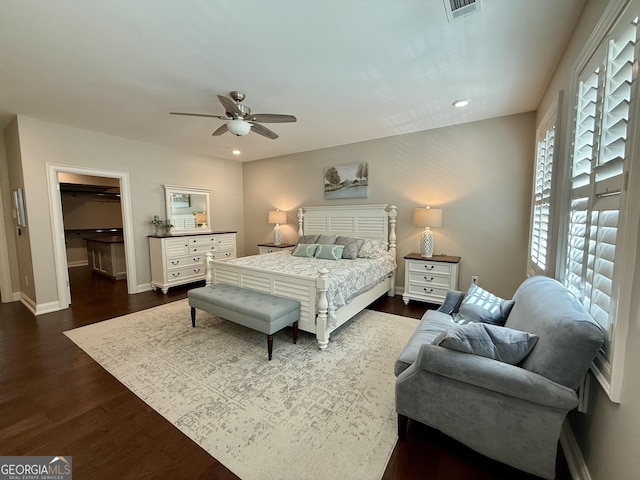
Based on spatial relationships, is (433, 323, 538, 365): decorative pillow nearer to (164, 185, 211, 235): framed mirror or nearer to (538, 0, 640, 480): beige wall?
(538, 0, 640, 480): beige wall

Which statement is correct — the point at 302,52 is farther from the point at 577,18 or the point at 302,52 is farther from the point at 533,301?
the point at 533,301

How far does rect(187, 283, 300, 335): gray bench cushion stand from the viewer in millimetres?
2465

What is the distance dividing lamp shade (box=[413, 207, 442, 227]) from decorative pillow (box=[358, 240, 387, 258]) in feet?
2.19

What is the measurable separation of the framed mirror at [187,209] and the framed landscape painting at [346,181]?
2705mm

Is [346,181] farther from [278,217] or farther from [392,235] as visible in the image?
[278,217]

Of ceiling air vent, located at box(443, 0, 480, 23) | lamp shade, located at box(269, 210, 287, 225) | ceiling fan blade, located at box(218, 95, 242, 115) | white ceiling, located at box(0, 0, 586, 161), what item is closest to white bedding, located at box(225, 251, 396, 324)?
lamp shade, located at box(269, 210, 287, 225)

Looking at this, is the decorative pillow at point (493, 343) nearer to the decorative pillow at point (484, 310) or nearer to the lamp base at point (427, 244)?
the decorative pillow at point (484, 310)

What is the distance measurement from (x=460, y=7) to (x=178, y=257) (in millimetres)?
5126

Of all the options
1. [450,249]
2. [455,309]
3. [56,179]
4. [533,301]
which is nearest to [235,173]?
[56,179]

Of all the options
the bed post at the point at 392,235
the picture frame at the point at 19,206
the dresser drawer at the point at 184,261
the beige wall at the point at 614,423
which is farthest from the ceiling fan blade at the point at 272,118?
the picture frame at the point at 19,206

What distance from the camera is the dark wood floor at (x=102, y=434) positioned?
1419mm

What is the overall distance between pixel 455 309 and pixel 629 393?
1423 millimetres

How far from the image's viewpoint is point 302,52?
214 cm

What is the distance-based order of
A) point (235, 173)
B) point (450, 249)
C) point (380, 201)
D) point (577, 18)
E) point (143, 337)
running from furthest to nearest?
point (235, 173) → point (380, 201) → point (450, 249) → point (143, 337) → point (577, 18)
